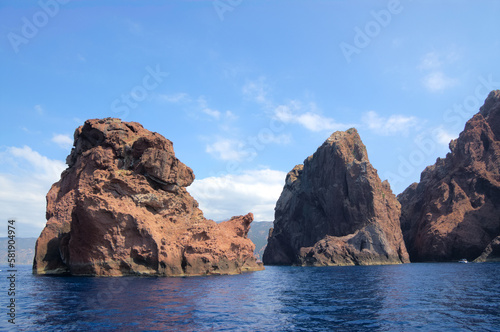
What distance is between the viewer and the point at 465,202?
3693 inches

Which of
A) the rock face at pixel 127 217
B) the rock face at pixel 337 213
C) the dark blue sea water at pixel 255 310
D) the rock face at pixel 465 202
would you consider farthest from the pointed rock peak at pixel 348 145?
the dark blue sea water at pixel 255 310

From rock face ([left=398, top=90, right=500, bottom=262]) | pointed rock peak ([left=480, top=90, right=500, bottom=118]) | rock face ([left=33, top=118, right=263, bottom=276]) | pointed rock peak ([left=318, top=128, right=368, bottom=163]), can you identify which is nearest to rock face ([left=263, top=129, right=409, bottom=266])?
pointed rock peak ([left=318, top=128, right=368, bottom=163])

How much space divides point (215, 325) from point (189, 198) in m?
38.6

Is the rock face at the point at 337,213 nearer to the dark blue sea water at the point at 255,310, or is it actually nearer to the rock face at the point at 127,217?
the rock face at the point at 127,217

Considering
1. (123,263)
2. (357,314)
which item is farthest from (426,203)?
(357,314)

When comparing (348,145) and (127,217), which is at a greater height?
(348,145)

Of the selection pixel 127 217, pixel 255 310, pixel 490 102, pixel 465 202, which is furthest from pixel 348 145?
pixel 255 310

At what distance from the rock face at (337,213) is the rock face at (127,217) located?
40762 millimetres

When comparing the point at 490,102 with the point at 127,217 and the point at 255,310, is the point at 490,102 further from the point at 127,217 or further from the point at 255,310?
the point at 255,310

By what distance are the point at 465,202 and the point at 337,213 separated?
32.4 m

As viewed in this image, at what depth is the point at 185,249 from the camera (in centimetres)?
4731

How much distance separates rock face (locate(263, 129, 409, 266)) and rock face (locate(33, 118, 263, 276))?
4076 cm

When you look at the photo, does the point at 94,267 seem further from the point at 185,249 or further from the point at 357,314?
the point at 357,314

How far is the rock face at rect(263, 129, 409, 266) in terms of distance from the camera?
8781 centimetres
